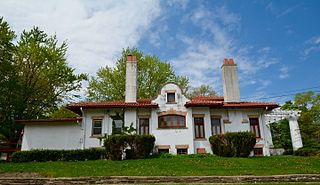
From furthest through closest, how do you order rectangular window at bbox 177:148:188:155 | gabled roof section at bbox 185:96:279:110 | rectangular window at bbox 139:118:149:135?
rectangular window at bbox 139:118:149:135, gabled roof section at bbox 185:96:279:110, rectangular window at bbox 177:148:188:155

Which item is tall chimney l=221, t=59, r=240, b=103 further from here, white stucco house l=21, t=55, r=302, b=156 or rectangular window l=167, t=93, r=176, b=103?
rectangular window l=167, t=93, r=176, b=103

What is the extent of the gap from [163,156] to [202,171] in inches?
245

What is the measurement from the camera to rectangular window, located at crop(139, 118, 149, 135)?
21.7 meters

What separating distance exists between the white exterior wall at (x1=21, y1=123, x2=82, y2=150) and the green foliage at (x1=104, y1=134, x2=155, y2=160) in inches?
189

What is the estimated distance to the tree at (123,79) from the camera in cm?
3403

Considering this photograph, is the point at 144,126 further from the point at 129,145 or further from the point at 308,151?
the point at 308,151

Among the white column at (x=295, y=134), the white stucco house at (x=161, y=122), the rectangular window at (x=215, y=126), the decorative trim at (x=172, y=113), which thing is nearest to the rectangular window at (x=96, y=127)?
the white stucco house at (x=161, y=122)

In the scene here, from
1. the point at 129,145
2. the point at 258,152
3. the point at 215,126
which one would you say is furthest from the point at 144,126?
the point at 258,152

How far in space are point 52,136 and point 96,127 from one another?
12.4 ft

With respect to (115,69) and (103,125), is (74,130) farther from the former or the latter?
(115,69)

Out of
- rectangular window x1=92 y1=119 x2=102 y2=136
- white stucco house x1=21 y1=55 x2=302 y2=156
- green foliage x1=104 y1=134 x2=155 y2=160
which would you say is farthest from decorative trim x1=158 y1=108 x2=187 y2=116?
rectangular window x1=92 y1=119 x2=102 y2=136

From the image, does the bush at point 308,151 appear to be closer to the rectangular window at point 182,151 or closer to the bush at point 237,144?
the bush at point 237,144

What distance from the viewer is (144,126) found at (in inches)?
859

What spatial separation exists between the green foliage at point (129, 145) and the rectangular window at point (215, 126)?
5885mm
